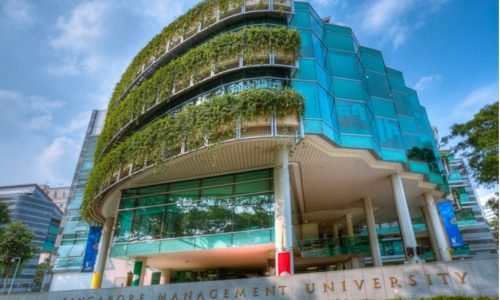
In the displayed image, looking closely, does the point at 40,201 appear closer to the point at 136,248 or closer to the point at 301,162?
the point at 136,248

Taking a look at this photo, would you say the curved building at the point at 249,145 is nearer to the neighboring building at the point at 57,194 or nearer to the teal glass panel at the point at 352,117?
the teal glass panel at the point at 352,117

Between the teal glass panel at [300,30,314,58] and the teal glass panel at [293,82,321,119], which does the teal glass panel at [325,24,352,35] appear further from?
the teal glass panel at [293,82,321,119]

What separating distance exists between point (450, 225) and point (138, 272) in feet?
71.2

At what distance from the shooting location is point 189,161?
15680 millimetres

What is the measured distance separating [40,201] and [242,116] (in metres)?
90.0

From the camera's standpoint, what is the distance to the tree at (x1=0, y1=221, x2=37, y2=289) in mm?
27469

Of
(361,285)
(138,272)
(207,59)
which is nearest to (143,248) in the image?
(138,272)

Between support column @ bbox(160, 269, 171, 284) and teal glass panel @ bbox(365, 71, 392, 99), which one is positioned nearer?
teal glass panel @ bbox(365, 71, 392, 99)

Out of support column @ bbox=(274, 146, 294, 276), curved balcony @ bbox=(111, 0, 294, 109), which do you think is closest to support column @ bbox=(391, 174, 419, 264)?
support column @ bbox=(274, 146, 294, 276)

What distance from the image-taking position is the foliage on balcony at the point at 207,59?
15.4m

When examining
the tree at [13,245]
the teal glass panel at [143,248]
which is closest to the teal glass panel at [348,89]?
the teal glass panel at [143,248]

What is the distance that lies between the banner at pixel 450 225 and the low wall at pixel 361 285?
50.0 feet

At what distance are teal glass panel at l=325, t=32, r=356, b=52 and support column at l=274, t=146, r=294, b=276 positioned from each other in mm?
8782

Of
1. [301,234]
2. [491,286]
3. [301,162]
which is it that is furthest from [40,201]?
[491,286]
